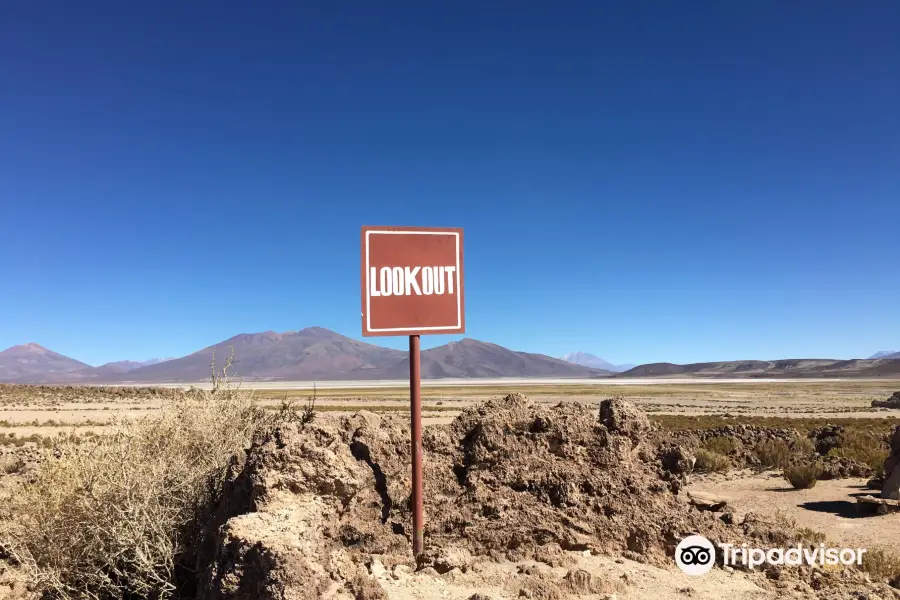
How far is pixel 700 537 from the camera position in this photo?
535cm

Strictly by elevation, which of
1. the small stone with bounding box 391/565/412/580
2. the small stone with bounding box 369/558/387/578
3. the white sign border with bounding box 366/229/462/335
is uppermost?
the white sign border with bounding box 366/229/462/335

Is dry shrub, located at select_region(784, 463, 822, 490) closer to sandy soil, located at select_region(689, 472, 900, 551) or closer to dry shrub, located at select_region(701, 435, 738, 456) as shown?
sandy soil, located at select_region(689, 472, 900, 551)

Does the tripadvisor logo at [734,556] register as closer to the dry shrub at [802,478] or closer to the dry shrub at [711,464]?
the dry shrub at [802,478]

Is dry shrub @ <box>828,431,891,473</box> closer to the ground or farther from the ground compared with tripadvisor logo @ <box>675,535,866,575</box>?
closer to the ground

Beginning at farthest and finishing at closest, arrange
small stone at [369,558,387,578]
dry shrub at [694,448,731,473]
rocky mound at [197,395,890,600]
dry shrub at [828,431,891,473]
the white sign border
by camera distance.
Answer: dry shrub at [828,431,891,473] → dry shrub at [694,448,731,473] → the white sign border → small stone at [369,558,387,578] → rocky mound at [197,395,890,600]

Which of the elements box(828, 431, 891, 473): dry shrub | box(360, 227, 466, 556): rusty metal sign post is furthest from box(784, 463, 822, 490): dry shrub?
box(360, 227, 466, 556): rusty metal sign post

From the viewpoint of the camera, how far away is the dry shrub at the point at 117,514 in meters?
4.63

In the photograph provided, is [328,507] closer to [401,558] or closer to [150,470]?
[401,558]

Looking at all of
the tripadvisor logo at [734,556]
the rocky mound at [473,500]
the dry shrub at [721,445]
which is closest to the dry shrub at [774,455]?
the dry shrub at [721,445]

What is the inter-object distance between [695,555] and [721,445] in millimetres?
12671

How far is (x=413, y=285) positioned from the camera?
215 inches

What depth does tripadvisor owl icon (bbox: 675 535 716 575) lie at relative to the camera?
16.7ft

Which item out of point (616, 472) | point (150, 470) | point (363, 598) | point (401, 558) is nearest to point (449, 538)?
point (401, 558)

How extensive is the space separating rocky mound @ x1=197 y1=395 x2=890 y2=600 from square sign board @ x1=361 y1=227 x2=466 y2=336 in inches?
47.3
